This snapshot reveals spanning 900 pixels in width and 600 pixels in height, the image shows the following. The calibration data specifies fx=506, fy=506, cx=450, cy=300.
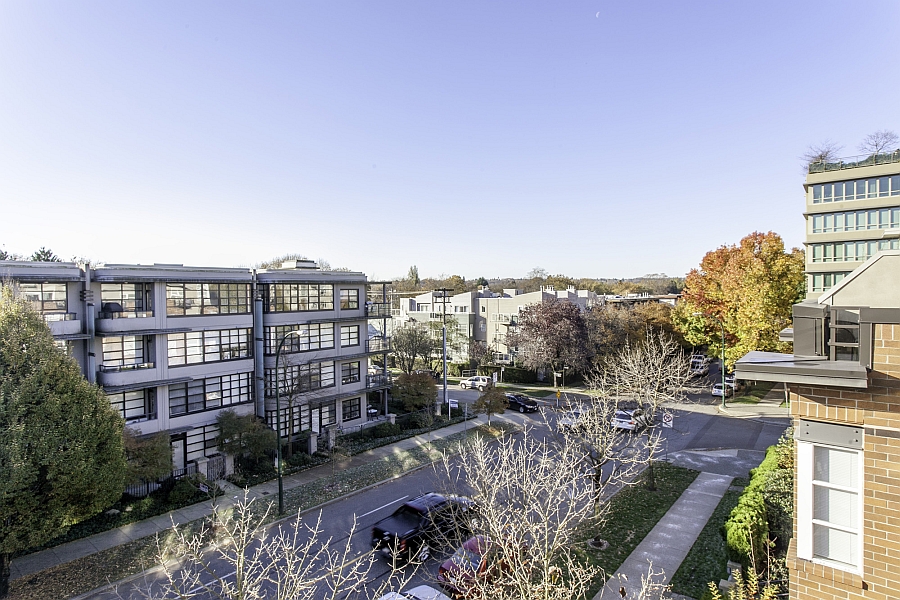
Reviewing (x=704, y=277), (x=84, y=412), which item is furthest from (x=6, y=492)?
(x=704, y=277)

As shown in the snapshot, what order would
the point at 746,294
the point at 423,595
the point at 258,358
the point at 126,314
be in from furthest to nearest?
the point at 746,294 < the point at 258,358 < the point at 126,314 < the point at 423,595

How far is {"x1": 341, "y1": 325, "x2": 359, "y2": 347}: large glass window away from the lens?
2870 cm

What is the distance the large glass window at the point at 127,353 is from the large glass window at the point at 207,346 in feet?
2.79

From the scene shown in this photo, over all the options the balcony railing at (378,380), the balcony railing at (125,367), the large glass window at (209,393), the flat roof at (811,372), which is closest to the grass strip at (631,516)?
the flat roof at (811,372)

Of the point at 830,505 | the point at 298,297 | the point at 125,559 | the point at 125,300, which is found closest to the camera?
the point at 830,505

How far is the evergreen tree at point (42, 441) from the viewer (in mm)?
12979

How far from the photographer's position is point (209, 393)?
23.1m

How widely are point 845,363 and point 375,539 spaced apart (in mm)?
13293

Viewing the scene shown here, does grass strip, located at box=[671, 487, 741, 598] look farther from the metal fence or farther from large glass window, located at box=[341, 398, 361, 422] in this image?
large glass window, located at box=[341, 398, 361, 422]

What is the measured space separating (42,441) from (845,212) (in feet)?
148

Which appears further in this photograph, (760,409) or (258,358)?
(760,409)

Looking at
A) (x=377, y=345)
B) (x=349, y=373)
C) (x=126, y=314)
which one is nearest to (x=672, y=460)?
(x=349, y=373)

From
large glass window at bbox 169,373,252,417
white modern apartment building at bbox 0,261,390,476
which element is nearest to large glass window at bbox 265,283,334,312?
white modern apartment building at bbox 0,261,390,476

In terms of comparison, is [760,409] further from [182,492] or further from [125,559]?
[125,559]
